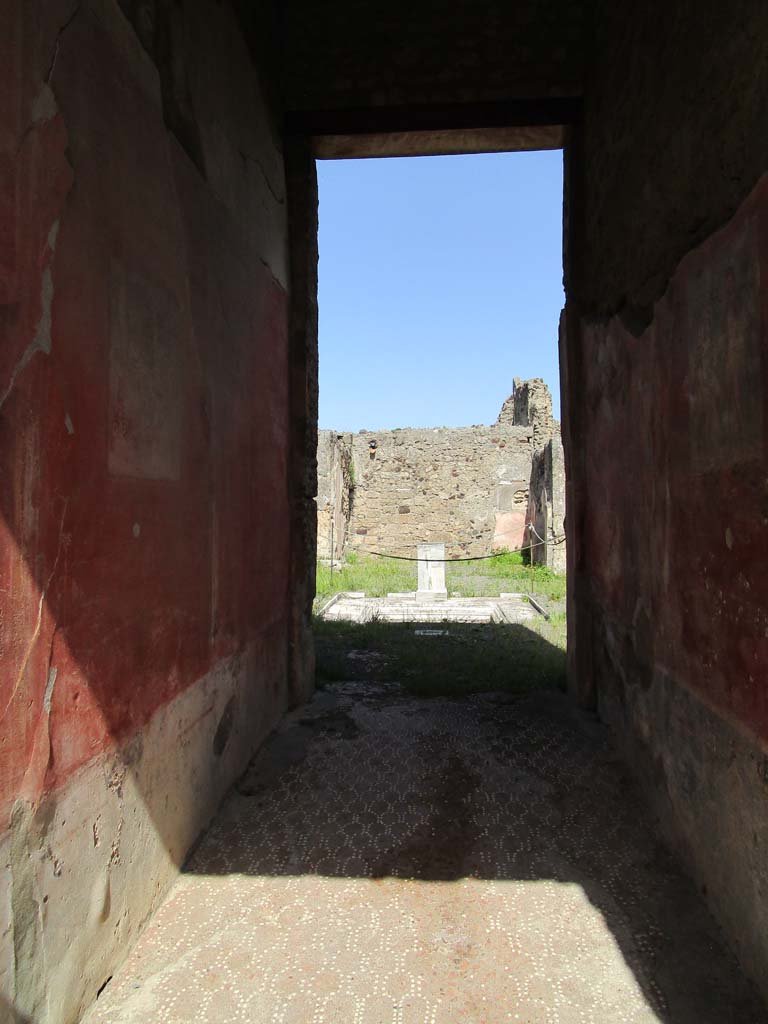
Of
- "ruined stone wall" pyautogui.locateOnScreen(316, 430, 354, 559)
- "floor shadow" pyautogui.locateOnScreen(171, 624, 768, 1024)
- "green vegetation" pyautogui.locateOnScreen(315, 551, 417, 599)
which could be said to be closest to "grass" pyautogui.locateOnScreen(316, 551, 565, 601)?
"green vegetation" pyautogui.locateOnScreen(315, 551, 417, 599)

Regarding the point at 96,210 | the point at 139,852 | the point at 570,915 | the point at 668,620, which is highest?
the point at 96,210

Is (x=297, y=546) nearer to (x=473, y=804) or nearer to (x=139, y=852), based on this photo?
(x=473, y=804)

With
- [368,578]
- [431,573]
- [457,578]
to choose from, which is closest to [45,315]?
[431,573]

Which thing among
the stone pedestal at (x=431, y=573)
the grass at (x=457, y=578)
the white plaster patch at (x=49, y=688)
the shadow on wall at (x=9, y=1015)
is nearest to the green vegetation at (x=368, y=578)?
the grass at (x=457, y=578)

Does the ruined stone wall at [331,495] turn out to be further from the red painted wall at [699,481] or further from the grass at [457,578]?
the red painted wall at [699,481]

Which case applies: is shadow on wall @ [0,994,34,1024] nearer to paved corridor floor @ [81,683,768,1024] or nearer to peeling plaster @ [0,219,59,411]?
paved corridor floor @ [81,683,768,1024]

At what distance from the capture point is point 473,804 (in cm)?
279

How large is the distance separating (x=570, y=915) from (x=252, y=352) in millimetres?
2758

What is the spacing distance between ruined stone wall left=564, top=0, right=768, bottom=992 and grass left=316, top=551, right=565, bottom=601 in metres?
5.92

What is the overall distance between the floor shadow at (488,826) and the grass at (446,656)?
0.73 meters

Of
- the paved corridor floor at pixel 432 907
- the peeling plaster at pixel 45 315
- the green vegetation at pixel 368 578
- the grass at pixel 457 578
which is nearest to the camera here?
the peeling plaster at pixel 45 315

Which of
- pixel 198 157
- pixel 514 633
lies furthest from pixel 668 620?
pixel 514 633

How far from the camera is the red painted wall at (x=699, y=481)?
1.79 m

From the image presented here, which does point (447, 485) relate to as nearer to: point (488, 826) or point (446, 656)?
point (446, 656)
